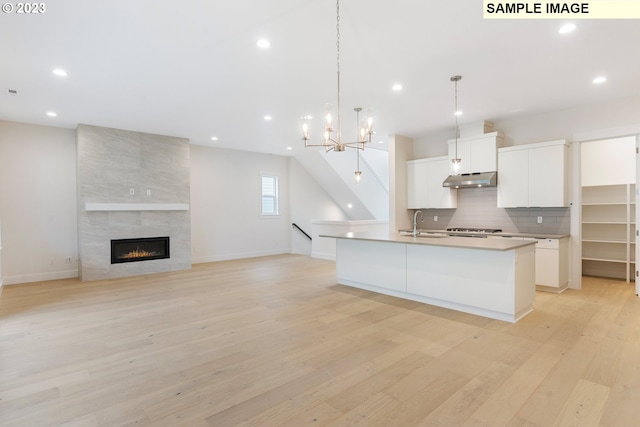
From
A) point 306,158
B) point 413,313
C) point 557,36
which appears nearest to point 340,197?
point 306,158

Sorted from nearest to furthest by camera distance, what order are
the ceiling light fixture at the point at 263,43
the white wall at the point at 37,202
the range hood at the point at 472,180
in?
the ceiling light fixture at the point at 263,43
the range hood at the point at 472,180
the white wall at the point at 37,202

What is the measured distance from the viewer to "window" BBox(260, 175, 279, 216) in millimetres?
9625

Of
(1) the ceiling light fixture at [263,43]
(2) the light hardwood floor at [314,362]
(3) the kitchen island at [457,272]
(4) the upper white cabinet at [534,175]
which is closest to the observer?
(2) the light hardwood floor at [314,362]

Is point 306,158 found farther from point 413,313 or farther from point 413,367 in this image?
point 413,367

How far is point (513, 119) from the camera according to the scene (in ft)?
19.4

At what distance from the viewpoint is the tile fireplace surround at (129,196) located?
629 cm

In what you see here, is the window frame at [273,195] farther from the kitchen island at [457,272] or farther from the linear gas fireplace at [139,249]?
the kitchen island at [457,272]

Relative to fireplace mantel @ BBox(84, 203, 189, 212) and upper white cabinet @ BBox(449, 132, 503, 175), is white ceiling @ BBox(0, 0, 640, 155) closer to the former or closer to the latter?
upper white cabinet @ BBox(449, 132, 503, 175)

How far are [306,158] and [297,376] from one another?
753 centimetres

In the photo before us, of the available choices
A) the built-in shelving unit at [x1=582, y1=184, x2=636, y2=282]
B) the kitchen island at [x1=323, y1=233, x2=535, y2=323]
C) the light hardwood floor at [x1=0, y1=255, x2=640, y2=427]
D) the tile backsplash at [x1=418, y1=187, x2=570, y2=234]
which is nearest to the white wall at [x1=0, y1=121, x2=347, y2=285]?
the light hardwood floor at [x1=0, y1=255, x2=640, y2=427]

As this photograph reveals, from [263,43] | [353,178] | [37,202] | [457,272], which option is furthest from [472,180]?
A: [37,202]

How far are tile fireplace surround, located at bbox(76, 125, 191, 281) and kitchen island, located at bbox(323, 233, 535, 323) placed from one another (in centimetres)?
420

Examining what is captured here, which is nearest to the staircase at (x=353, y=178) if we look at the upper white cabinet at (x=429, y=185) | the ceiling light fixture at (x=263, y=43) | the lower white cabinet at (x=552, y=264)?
the upper white cabinet at (x=429, y=185)

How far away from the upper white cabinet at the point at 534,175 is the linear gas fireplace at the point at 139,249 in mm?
6863
